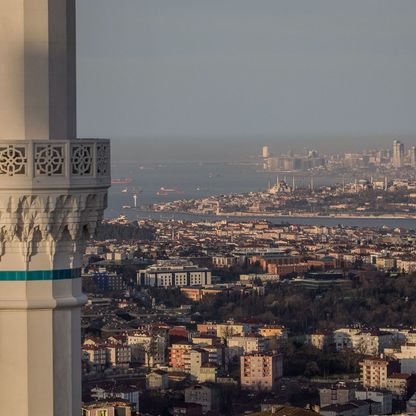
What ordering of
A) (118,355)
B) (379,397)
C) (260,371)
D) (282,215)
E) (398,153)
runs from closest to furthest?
(379,397) → (260,371) → (118,355) → (282,215) → (398,153)

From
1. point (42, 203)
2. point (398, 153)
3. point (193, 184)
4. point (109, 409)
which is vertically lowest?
point (193, 184)

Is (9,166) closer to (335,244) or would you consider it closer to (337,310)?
(337,310)

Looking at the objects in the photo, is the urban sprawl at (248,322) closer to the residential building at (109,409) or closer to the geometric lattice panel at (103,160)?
the residential building at (109,409)

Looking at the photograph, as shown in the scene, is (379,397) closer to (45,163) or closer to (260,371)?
(260,371)

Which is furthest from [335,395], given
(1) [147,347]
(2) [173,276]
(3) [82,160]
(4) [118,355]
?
(3) [82,160]

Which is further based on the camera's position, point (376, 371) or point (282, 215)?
point (282, 215)

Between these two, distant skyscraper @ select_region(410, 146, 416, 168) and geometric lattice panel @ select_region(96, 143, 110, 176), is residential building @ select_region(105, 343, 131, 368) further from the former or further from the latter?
distant skyscraper @ select_region(410, 146, 416, 168)

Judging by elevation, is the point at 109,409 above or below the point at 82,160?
below
